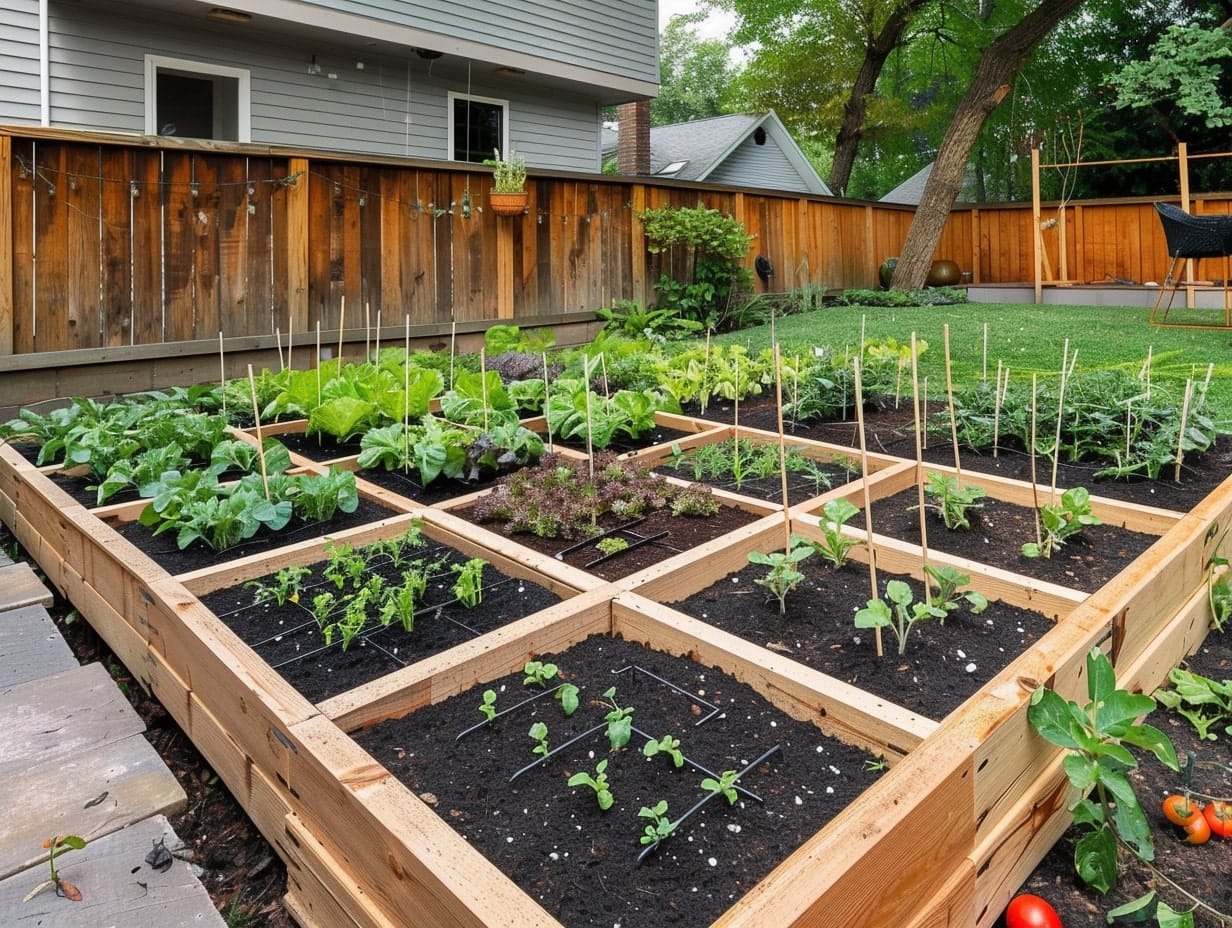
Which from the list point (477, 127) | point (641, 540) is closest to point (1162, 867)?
point (641, 540)

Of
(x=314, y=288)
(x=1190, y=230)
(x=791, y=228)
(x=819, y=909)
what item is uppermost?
(x=791, y=228)

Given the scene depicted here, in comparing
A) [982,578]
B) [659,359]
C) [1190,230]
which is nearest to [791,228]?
[1190,230]

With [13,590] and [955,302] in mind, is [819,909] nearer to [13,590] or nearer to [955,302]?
[13,590]

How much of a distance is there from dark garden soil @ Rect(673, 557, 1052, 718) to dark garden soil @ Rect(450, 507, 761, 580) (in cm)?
22

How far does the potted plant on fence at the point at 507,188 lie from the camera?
19.9 feet

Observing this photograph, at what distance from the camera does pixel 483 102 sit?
1047 centimetres

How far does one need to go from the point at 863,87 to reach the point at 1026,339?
509 inches

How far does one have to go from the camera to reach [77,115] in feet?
24.7

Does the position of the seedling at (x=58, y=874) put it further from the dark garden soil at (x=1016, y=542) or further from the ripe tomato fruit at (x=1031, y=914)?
the dark garden soil at (x=1016, y=542)

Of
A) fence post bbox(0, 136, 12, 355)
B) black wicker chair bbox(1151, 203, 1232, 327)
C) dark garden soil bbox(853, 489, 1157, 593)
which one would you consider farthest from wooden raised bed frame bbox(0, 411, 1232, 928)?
black wicker chair bbox(1151, 203, 1232, 327)

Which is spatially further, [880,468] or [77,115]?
[77,115]

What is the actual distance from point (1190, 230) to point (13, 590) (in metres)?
8.17

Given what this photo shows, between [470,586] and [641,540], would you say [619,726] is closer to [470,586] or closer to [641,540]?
[470,586]

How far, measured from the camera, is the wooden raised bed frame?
111cm
